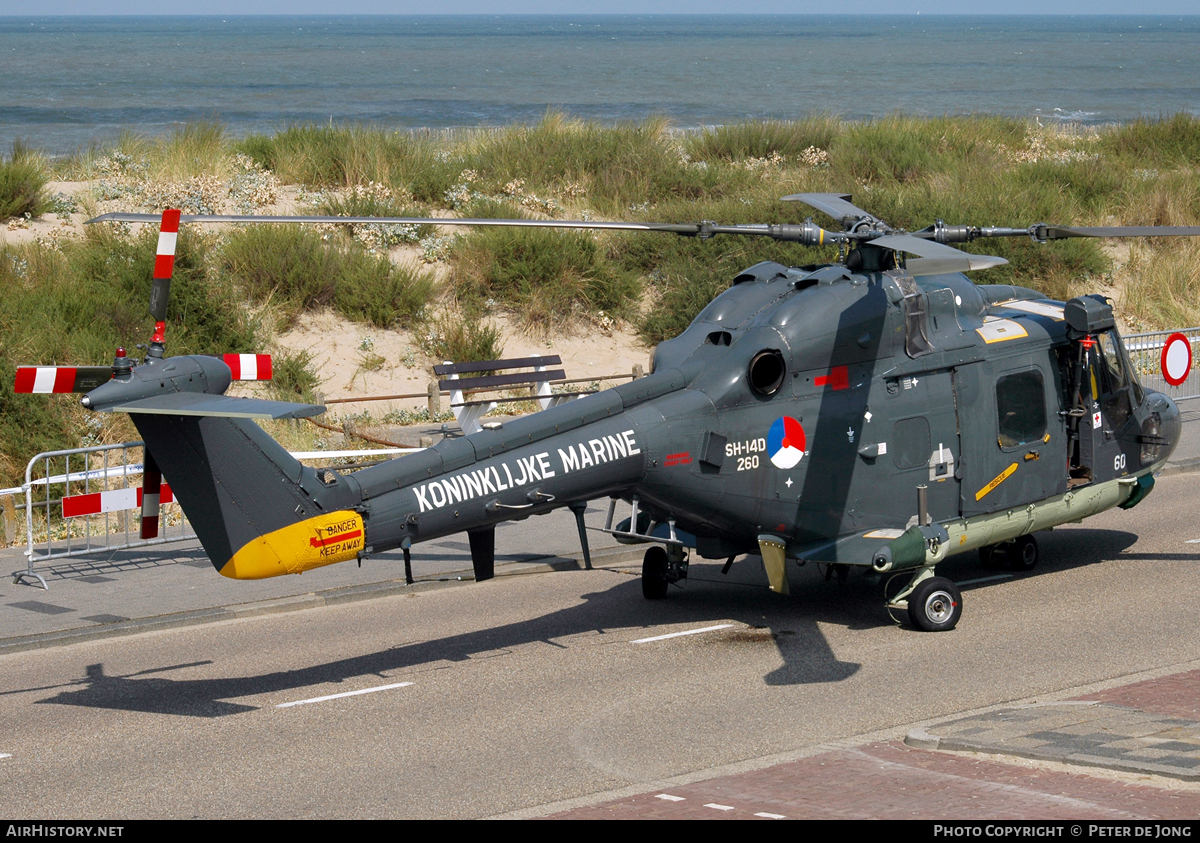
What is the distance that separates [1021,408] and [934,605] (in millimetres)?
2312

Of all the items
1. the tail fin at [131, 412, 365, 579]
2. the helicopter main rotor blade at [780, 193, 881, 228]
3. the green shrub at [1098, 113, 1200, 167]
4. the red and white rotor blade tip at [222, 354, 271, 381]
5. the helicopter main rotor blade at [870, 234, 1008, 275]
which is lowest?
the tail fin at [131, 412, 365, 579]

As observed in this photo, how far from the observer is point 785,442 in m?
11.2

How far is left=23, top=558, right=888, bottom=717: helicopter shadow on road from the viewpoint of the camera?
1025cm

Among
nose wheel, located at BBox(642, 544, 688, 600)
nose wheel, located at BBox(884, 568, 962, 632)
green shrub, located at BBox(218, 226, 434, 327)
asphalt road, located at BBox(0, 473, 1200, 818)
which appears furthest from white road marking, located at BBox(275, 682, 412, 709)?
green shrub, located at BBox(218, 226, 434, 327)

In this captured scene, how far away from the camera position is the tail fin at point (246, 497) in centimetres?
915

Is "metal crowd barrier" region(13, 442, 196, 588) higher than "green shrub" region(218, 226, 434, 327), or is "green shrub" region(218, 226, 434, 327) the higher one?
"green shrub" region(218, 226, 434, 327)

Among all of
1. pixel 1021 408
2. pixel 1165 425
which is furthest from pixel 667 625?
pixel 1165 425

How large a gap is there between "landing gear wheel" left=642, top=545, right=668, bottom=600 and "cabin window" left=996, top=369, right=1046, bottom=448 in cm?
354

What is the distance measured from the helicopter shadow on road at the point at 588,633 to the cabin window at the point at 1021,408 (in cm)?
215

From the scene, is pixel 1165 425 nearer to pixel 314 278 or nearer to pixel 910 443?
pixel 910 443

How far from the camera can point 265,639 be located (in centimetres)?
1177

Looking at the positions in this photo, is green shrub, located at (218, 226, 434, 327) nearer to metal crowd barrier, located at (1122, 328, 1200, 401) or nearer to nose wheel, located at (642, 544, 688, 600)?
nose wheel, located at (642, 544, 688, 600)

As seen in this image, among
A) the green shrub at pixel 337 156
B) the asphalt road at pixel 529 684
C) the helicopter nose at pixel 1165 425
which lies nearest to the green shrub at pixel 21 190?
the green shrub at pixel 337 156
